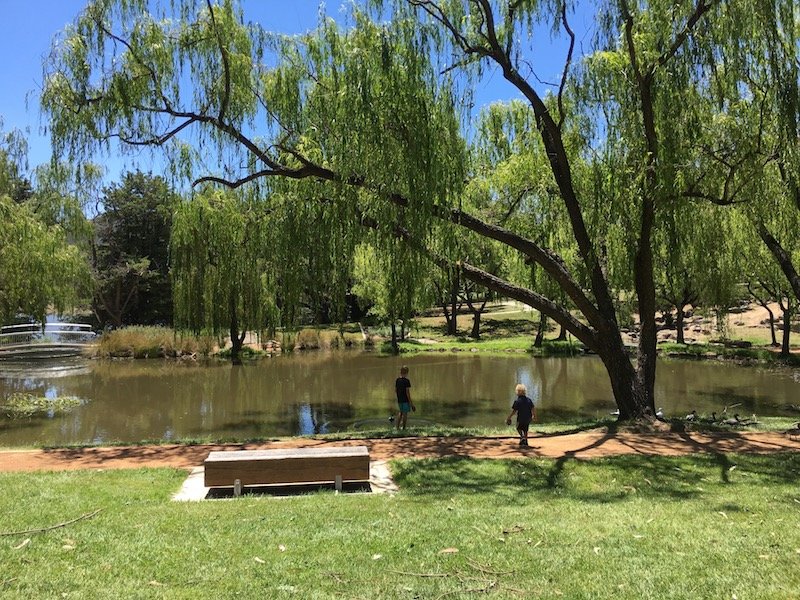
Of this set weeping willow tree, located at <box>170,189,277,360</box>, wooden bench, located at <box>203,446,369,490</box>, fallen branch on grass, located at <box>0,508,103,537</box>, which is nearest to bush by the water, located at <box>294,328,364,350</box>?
weeping willow tree, located at <box>170,189,277,360</box>

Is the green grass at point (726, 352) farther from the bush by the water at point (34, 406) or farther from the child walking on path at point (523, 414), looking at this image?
the bush by the water at point (34, 406)

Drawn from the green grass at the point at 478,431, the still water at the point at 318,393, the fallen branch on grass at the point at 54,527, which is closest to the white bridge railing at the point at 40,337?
the still water at the point at 318,393

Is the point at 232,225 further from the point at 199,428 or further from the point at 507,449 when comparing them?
the point at 507,449

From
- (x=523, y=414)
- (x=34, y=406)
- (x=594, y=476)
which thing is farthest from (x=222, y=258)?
(x=594, y=476)

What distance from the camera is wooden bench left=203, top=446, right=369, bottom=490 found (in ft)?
21.3

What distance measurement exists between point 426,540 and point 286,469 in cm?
250

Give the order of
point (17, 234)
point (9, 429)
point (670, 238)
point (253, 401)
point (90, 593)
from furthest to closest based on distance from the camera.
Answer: point (253, 401) < point (17, 234) < point (9, 429) < point (670, 238) < point (90, 593)

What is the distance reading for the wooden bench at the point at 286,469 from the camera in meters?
6.50

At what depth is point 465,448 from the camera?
902 cm

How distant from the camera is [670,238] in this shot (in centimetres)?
984

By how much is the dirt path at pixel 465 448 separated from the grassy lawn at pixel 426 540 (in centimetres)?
143

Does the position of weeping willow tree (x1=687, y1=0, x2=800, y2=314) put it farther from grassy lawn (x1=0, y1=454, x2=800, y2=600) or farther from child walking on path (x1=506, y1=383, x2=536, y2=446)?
grassy lawn (x1=0, y1=454, x2=800, y2=600)

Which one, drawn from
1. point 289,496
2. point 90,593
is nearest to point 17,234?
point 289,496

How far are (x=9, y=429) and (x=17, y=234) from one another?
4.77 metres
